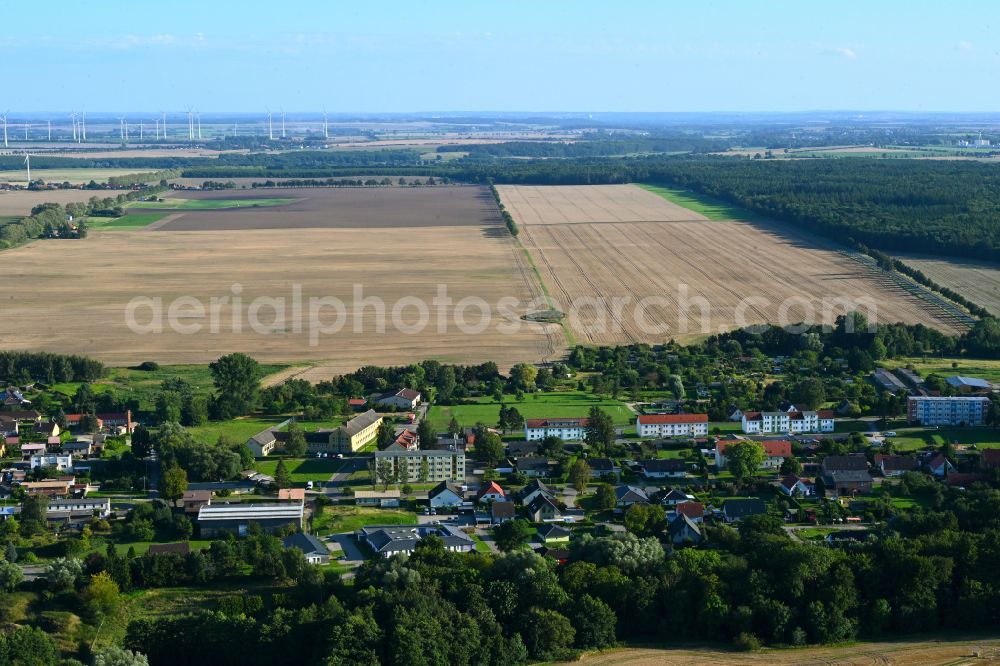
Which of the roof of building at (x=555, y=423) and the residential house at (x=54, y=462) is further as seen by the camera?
the roof of building at (x=555, y=423)

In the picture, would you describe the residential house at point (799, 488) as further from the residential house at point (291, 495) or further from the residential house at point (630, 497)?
the residential house at point (291, 495)

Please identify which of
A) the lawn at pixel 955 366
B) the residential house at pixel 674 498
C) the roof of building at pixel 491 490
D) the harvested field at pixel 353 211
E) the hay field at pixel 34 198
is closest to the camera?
the residential house at pixel 674 498

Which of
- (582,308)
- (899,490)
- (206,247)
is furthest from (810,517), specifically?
(206,247)

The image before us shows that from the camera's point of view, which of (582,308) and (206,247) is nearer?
(582,308)

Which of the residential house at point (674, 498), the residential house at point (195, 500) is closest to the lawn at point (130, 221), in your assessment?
the residential house at point (195, 500)

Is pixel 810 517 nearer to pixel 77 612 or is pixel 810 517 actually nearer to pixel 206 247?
pixel 77 612

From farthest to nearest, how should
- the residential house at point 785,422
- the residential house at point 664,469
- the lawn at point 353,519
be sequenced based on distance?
the residential house at point 785,422 → the residential house at point 664,469 → the lawn at point 353,519
